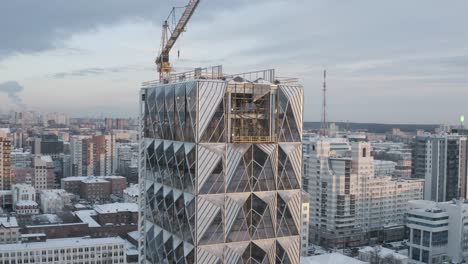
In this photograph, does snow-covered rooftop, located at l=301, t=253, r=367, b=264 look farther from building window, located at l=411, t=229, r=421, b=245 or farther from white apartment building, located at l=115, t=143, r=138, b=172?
white apartment building, located at l=115, t=143, r=138, b=172

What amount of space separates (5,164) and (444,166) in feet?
207

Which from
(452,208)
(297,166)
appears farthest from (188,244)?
(452,208)

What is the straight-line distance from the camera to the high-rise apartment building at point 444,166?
68.3m

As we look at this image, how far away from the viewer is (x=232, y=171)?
12133mm

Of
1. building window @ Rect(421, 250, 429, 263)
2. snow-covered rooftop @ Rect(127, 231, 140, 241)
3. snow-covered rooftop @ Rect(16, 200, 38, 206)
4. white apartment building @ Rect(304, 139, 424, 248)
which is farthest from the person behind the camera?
snow-covered rooftop @ Rect(16, 200, 38, 206)

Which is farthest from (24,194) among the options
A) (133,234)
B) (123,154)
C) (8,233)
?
(123,154)

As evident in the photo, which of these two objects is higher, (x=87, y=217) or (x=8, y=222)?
(x=8, y=222)

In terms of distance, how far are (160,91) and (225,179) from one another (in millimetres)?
3367

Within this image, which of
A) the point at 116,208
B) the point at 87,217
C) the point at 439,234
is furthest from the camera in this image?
the point at 116,208

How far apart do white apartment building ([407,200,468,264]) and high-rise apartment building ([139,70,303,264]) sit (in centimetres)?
4037

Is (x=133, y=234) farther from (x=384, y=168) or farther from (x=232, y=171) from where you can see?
(x=232, y=171)

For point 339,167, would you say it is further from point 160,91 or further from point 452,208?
point 160,91

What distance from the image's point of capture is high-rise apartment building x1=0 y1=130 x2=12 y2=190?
84.0 metres

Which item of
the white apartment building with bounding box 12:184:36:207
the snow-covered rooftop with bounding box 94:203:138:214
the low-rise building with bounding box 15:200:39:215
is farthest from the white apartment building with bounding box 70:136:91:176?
the snow-covered rooftop with bounding box 94:203:138:214
